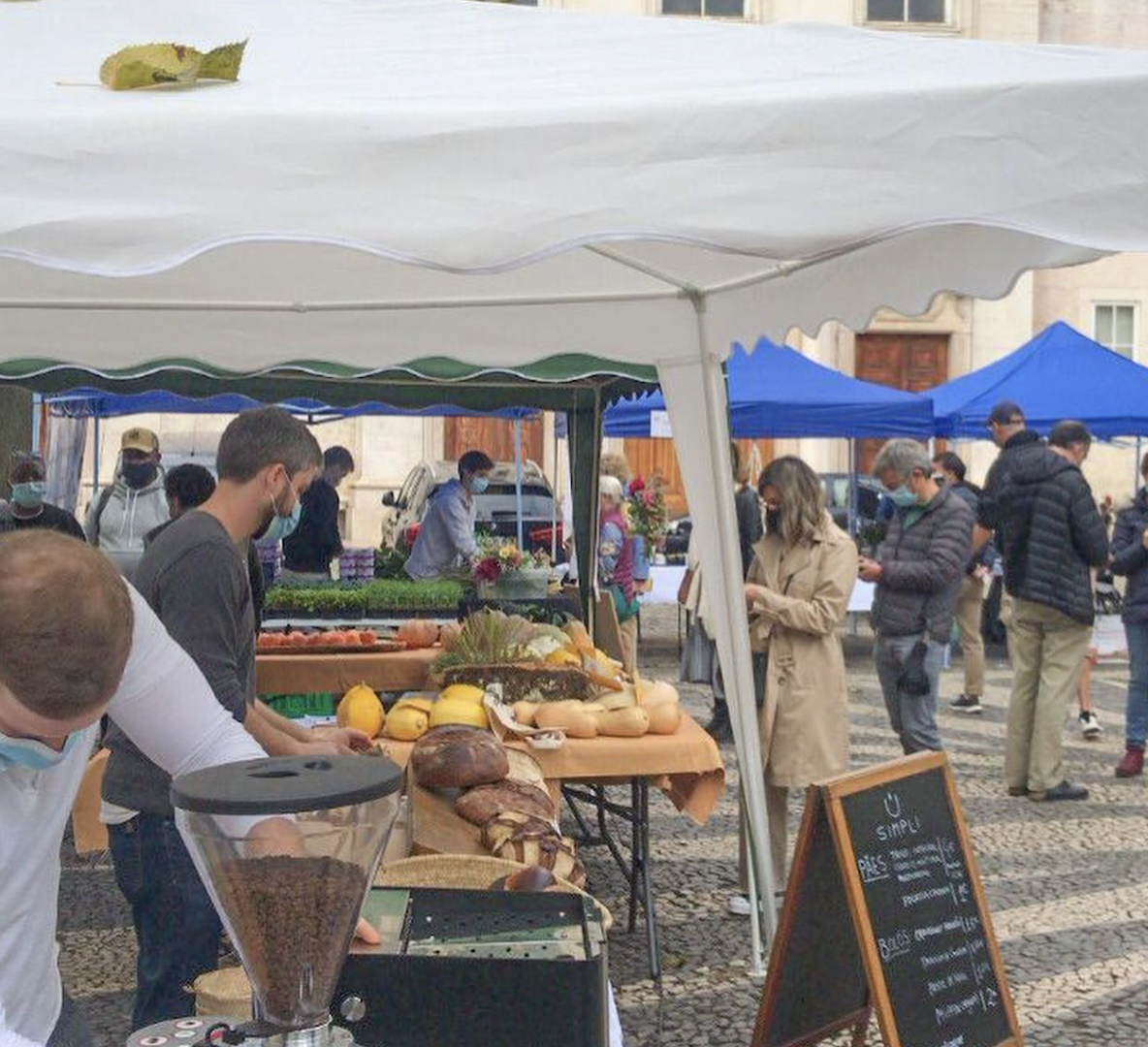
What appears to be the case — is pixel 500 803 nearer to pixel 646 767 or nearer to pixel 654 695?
pixel 646 767

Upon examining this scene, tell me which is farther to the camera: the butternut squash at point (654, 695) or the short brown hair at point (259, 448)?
the butternut squash at point (654, 695)

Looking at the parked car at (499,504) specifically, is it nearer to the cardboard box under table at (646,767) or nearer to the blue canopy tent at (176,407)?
the blue canopy tent at (176,407)

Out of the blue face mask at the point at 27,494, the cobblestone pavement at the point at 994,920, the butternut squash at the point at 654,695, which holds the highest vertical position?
the blue face mask at the point at 27,494

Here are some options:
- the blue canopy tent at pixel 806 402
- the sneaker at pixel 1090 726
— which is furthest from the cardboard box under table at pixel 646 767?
the blue canopy tent at pixel 806 402

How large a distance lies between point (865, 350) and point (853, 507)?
12204 millimetres

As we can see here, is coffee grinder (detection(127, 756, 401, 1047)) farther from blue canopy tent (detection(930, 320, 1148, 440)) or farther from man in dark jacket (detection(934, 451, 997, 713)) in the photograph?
blue canopy tent (detection(930, 320, 1148, 440))

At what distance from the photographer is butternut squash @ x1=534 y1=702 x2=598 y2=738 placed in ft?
14.5

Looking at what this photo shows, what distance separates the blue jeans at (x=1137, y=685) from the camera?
24.8 feet

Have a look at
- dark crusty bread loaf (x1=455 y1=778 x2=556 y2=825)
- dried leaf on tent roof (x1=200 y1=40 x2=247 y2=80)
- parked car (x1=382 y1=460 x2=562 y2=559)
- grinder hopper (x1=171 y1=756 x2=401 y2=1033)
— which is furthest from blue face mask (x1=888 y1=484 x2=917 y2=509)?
parked car (x1=382 y1=460 x2=562 y2=559)

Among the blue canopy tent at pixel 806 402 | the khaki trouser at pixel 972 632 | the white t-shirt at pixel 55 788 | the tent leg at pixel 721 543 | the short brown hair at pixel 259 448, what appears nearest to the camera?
the white t-shirt at pixel 55 788

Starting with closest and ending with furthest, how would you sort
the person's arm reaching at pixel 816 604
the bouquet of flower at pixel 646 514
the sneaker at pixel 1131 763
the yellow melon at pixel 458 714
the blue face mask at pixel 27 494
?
the yellow melon at pixel 458 714 < the person's arm reaching at pixel 816 604 < the blue face mask at pixel 27 494 < the sneaker at pixel 1131 763 < the bouquet of flower at pixel 646 514

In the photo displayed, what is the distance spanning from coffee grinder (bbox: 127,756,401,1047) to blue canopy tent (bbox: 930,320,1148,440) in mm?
10311

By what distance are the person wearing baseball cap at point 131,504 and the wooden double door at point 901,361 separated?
1850 cm

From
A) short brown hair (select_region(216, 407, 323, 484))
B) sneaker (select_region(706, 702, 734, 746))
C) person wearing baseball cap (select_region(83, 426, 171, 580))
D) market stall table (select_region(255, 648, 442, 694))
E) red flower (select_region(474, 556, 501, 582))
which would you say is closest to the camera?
short brown hair (select_region(216, 407, 323, 484))
